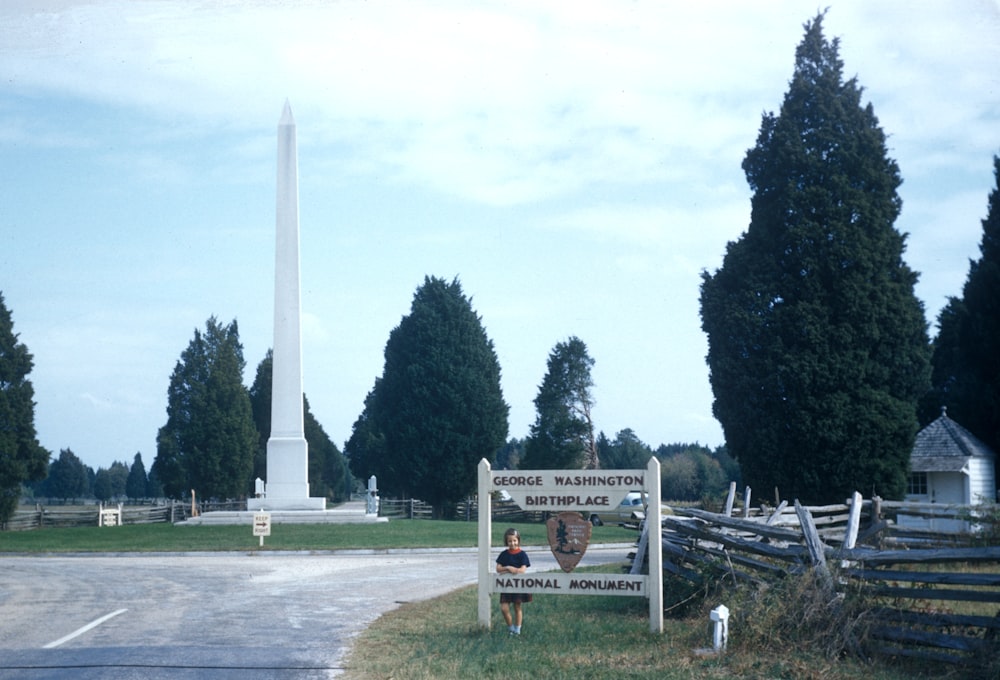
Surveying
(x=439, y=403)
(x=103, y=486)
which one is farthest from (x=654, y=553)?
(x=103, y=486)

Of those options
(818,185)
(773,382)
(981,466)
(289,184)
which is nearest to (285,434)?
(289,184)

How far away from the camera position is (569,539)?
12.0 m

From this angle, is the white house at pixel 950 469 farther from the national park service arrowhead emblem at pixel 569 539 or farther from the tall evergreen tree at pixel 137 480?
the tall evergreen tree at pixel 137 480

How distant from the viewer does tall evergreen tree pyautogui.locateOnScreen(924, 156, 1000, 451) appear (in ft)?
112

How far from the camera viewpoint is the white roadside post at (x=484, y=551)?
12.2 metres

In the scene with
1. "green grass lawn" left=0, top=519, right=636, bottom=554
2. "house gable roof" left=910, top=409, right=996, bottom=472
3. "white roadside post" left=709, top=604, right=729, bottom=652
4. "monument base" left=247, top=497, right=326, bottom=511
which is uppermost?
"house gable roof" left=910, top=409, right=996, bottom=472

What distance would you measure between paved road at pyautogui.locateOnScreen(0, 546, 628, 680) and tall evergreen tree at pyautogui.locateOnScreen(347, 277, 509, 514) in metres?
27.1

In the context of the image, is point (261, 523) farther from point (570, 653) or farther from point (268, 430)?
point (268, 430)

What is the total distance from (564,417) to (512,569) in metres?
40.6

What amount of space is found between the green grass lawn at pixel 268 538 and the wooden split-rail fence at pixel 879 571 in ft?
50.7

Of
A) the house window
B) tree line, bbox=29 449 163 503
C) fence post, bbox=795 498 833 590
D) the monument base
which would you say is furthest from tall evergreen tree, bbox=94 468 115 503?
fence post, bbox=795 498 833 590

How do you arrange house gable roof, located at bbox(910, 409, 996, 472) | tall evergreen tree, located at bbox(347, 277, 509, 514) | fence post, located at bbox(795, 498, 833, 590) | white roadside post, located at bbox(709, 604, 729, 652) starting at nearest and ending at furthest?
white roadside post, located at bbox(709, 604, 729, 652), fence post, located at bbox(795, 498, 833, 590), house gable roof, located at bbox(910, 409, 996, 472), tall evergreen tree, located at bbox(347, 277, 509, 514)

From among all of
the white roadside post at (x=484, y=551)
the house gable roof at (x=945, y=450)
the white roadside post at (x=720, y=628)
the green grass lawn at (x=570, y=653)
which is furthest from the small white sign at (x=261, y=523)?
the white roadside post at (x=720, y=628)

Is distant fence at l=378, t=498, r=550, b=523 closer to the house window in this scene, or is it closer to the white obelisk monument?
the white obelisk monument
